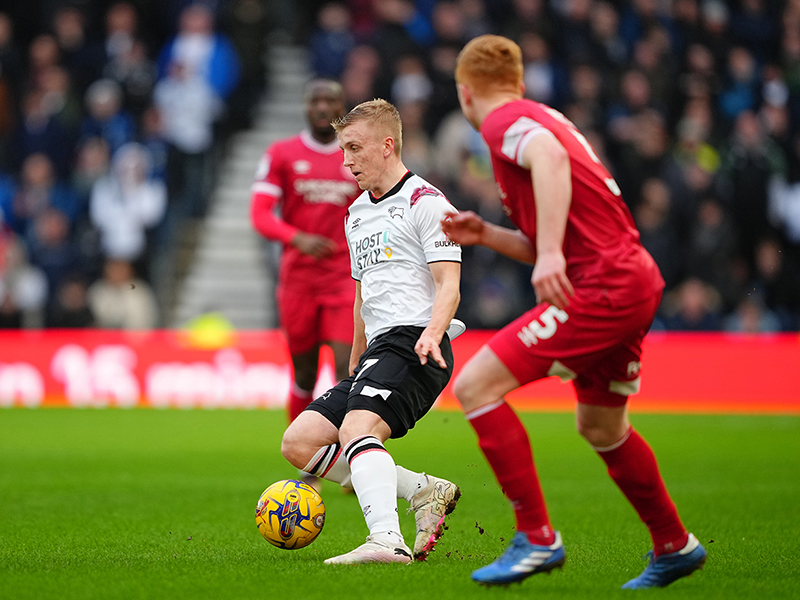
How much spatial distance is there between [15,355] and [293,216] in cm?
876

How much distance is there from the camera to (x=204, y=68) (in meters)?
18.5

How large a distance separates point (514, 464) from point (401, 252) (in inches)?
54.1

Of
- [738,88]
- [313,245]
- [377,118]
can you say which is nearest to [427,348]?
[377,118]

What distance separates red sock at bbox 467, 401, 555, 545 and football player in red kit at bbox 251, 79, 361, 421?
3.63 metres

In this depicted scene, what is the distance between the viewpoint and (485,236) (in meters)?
4.59

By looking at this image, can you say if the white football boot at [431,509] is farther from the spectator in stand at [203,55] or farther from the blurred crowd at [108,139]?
the spectator in stand at [203,55]

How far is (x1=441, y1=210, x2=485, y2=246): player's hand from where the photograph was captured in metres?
4.50

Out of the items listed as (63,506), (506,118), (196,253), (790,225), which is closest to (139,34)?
(196,253)

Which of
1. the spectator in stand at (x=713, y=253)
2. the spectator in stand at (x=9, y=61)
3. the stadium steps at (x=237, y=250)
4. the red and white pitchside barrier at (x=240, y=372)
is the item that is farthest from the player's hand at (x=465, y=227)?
the spectator in stand at (x=9, y=61)

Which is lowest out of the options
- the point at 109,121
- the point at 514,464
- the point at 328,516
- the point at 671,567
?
the point at 109,121

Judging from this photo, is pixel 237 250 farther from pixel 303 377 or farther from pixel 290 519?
pixel 290 519

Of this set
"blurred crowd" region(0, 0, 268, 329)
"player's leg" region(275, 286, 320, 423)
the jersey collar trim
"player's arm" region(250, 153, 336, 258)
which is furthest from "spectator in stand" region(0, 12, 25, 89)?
"player's leg" region(275, 286, 320, 423)

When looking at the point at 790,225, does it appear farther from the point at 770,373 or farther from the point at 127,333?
the point at 127,333

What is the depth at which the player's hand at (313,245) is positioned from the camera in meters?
7.89
